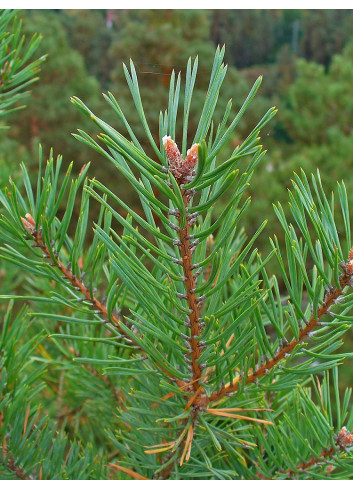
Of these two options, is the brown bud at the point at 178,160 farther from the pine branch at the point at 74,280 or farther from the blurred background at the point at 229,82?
the blurred background at the point at 229,82

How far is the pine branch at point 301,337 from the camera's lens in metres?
0.17

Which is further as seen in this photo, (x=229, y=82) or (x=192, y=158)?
(x=229, y=82)

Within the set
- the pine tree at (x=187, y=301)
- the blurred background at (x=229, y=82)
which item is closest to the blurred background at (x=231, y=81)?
the blurred background at (x=229, y=82)

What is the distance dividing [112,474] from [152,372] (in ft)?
0.43

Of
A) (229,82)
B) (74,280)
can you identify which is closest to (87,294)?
(74,280)

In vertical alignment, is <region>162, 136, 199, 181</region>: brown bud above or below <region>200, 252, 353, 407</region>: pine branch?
above

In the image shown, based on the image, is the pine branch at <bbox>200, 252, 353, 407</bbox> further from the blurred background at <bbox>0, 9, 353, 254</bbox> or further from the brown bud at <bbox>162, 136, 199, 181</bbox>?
the blurred background at <bbox>0, 9, 353, 254</bbox>

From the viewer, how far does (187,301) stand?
0.55 ft

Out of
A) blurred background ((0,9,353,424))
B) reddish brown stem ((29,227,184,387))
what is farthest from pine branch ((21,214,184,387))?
blurred background ((0,9,353,424))

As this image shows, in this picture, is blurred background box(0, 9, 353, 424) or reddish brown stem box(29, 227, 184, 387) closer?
reddish brown stem box(29, 227, 184, 387)

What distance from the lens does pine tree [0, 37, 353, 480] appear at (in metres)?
0.14

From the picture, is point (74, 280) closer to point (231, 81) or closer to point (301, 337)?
point (301, 337)

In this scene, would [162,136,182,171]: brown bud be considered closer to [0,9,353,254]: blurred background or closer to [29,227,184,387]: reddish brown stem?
[29,227,184,387]: reddish brown stem

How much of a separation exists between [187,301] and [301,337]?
47 millimetres
